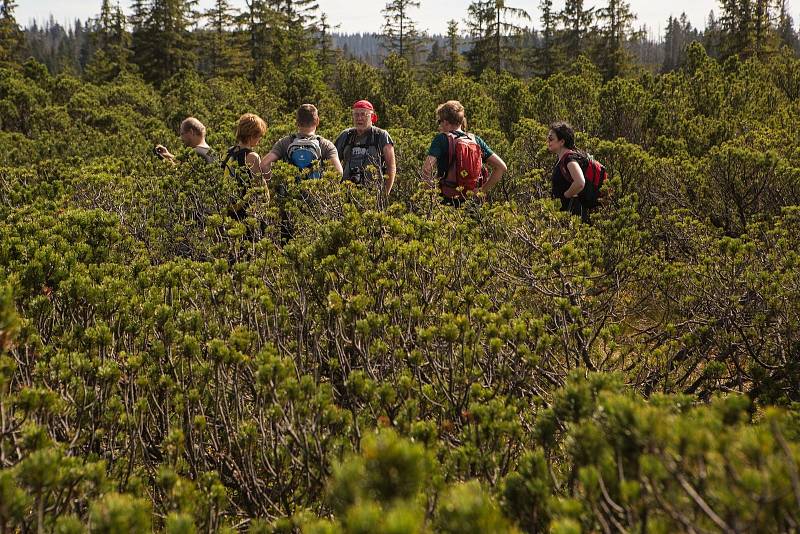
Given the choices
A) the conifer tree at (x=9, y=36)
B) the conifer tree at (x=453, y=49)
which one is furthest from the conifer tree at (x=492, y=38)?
the conifer tree at (x=9, y=36)

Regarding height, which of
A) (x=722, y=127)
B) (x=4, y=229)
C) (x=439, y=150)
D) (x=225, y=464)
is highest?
(x=722, y=127)

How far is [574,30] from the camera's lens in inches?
1253

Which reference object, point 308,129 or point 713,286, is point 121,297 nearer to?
point 308,129

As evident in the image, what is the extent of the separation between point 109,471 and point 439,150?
378 centimetres

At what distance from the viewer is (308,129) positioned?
511cm

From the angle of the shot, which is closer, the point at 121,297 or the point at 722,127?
the point at 121,297

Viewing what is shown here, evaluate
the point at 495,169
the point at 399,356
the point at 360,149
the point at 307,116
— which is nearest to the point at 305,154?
the point at 307,116

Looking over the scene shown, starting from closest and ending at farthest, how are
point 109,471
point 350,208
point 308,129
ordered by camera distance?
point 109,471
point 350,208
point 308,129

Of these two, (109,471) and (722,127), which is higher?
(722,127)

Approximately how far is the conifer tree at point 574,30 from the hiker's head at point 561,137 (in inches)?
1158

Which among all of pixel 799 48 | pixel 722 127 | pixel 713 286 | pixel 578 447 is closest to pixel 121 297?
pixel 578 447

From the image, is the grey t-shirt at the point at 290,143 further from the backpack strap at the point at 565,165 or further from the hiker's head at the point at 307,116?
the backpack strap at the point at 565,165

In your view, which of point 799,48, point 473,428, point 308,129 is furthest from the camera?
point 799,48

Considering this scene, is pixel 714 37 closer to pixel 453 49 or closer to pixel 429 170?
pixel 453 49
